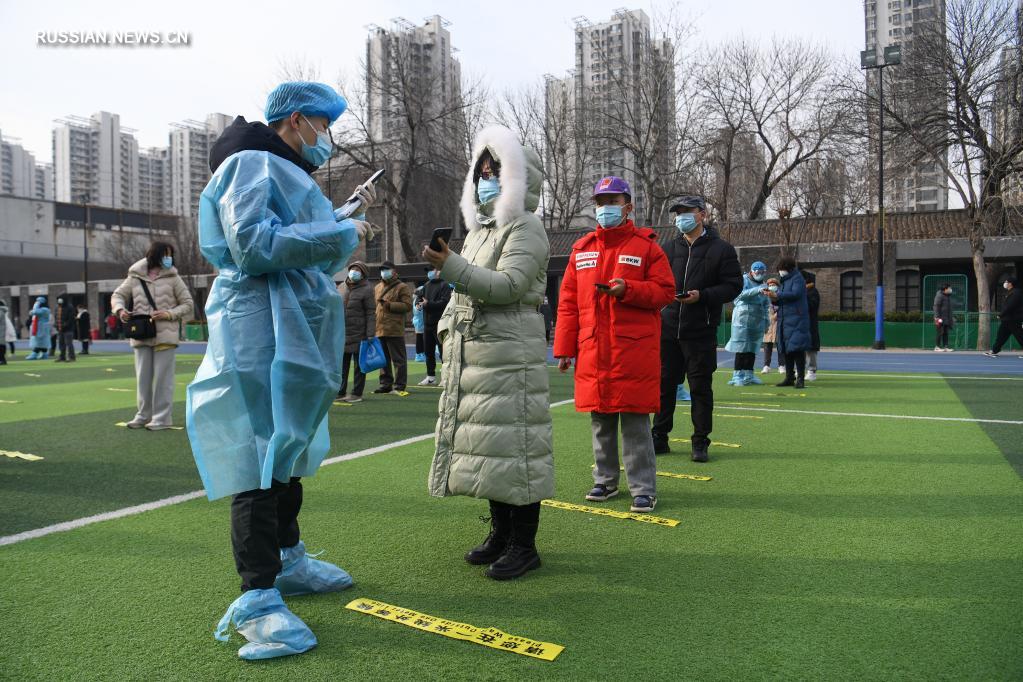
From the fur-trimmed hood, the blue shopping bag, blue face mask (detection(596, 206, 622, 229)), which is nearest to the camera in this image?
the fur-trimmed hood

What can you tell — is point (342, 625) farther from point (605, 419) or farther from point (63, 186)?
point (63, 186)

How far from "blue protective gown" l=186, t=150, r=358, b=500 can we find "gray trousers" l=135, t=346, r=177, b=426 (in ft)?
19.3

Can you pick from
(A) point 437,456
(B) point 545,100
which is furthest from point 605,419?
(B) point 545,100

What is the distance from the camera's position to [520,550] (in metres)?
3.55

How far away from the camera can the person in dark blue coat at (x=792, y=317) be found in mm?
11578

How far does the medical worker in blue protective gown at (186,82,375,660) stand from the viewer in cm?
268

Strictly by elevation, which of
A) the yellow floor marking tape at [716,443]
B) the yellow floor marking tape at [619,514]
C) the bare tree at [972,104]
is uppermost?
the bare tree at [972,104]

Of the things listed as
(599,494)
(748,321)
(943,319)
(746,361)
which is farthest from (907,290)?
(599,494)

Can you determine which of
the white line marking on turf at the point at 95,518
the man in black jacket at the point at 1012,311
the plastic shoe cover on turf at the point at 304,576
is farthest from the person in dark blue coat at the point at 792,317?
the plastic shoe cover on turf at the point at 304,576

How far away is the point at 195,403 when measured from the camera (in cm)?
276

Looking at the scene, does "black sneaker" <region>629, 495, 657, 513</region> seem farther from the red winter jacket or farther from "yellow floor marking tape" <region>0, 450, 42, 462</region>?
"yellow floor marking tape" <region>0, 450, 42, 462</region>

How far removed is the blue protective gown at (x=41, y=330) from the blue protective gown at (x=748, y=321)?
21.2 metres

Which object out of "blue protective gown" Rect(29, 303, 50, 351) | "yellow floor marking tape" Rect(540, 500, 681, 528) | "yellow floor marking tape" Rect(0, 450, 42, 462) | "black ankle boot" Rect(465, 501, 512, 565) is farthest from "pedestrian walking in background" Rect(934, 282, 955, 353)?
"blue protective gown" Rect(29, 303, 50, 351)

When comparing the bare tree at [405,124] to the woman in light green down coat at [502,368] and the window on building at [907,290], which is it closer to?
the window on building at [907,290]
